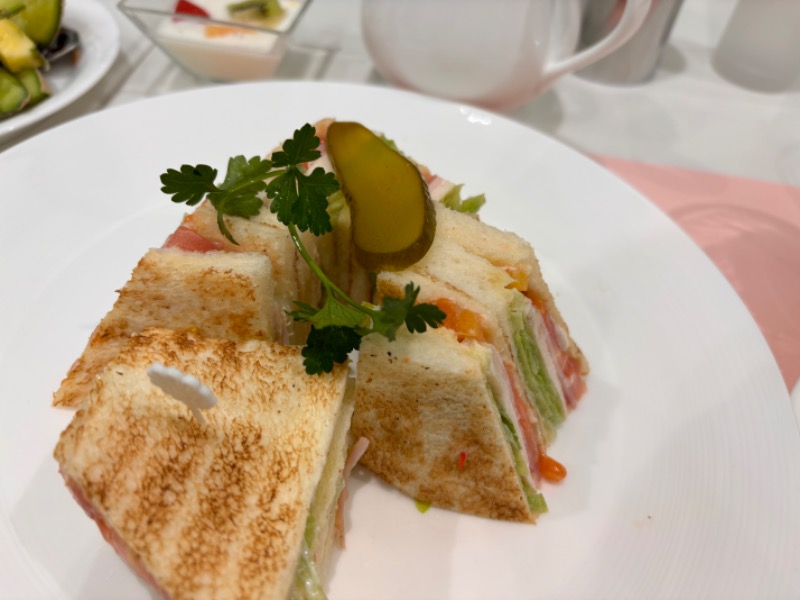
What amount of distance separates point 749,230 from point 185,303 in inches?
86.3

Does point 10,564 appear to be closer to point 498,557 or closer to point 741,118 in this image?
point 498,557

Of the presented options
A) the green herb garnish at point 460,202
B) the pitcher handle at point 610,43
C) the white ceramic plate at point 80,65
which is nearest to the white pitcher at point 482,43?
the pitcher handle at point 610,43

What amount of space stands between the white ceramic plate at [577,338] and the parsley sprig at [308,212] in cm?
46

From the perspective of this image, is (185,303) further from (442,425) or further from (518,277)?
(518,277)

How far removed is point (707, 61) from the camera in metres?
3.55

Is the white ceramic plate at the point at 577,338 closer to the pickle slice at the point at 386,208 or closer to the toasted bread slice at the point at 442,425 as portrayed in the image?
the toasted bread slice at the point at 442,425

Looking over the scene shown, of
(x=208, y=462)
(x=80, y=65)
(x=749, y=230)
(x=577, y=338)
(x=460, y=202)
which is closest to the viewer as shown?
(x=208, y=462)

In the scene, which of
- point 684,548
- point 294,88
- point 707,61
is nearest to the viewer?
point 684,548

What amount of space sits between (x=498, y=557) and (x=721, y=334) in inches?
38.2

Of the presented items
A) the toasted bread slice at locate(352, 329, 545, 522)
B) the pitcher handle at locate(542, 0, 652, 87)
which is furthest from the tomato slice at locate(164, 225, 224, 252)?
the pitcher handle at locate(542, 0, 652, 87)

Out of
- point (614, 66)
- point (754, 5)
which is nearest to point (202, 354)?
point (614, 66)

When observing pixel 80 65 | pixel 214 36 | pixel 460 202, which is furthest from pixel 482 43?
pixel 80 65

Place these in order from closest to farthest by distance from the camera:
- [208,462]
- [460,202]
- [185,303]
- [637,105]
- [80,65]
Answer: [208,462]
[185,303]
[460,202]
[80,65]
[637,105]

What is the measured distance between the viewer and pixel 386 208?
1634mm
